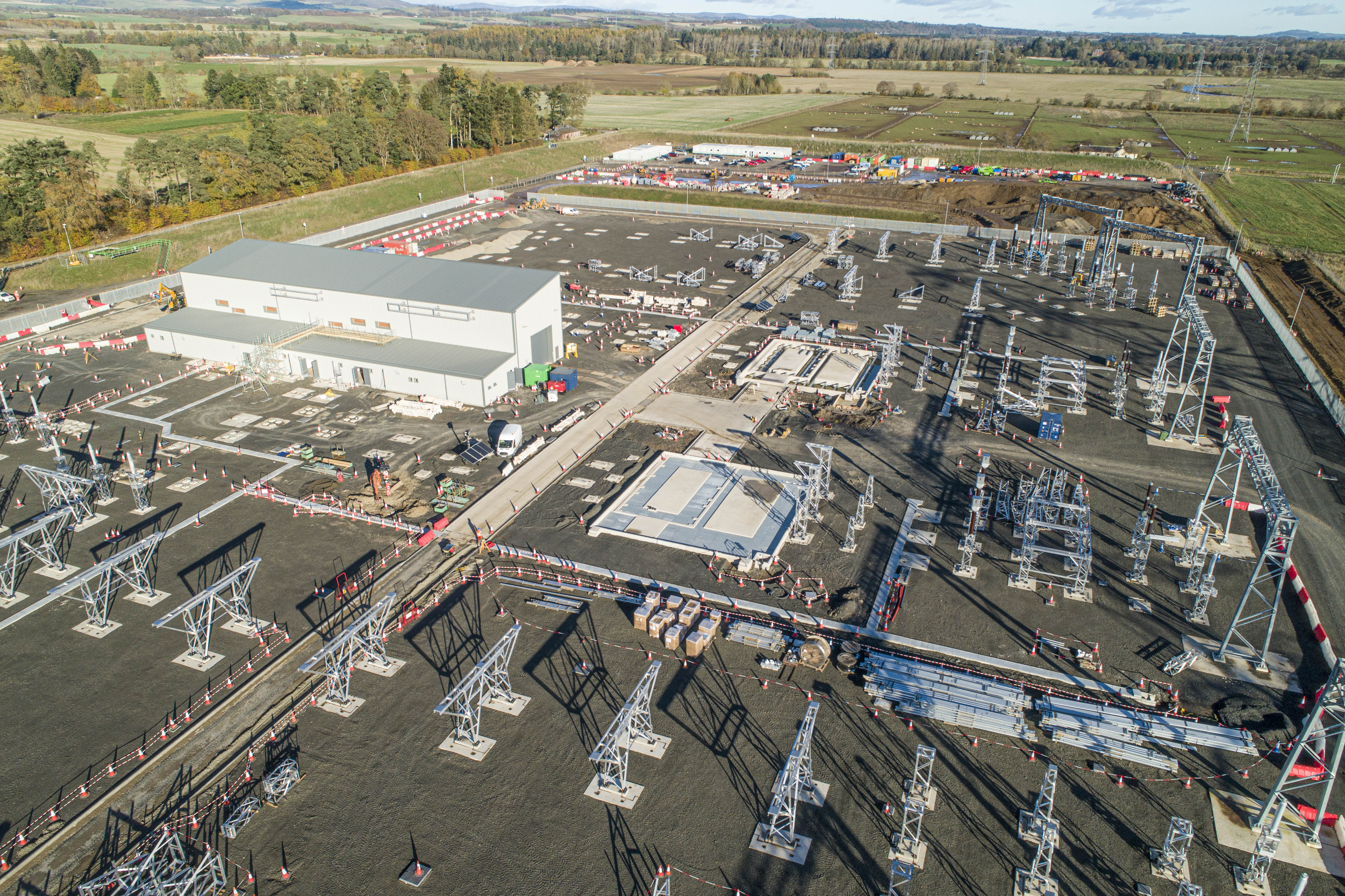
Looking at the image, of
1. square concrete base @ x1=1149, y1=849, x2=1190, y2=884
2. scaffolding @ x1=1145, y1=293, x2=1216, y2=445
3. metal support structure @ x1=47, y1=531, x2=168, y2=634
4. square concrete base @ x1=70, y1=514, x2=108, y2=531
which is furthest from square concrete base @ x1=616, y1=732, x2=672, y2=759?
scaffolding @ x1=1145, y1=293, x2=1216, y2=445

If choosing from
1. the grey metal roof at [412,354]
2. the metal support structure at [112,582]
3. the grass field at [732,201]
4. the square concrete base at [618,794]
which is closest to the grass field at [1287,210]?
the grass field at [732,201]

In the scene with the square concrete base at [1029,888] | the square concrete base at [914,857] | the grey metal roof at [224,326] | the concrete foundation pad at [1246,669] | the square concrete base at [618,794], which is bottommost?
the square concrete base at [618,794]

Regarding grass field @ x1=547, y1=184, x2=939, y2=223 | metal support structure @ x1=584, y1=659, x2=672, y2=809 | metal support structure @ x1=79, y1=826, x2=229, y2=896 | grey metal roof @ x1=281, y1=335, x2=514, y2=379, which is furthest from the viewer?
grass field @ x1=547, y1=184, x2=939, y2=223

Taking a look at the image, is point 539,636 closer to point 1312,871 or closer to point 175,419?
point 1312,871

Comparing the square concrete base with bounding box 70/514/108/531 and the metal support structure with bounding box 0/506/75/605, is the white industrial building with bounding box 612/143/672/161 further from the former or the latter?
the metal support structure with bounding box 0/506/75/605

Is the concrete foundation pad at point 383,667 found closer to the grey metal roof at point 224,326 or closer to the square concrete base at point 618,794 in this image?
the square concrete base at point 618,794

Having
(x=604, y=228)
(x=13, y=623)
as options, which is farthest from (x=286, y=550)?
(x=604, y=228)
